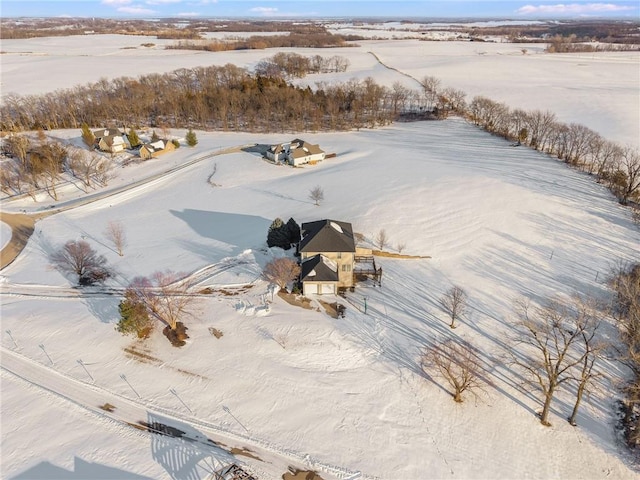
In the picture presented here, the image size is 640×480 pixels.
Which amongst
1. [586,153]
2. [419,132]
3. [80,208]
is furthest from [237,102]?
[586,153]

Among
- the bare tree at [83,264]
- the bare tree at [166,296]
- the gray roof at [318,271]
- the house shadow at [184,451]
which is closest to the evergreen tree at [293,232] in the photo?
the gray roof at [318,271]

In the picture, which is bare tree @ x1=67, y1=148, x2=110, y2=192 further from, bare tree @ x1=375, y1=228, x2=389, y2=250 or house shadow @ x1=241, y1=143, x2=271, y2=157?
bare tree @ x1=375, y1=228, x2=389, y2=250

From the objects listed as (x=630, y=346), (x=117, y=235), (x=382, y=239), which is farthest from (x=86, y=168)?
(x=630, y=346)

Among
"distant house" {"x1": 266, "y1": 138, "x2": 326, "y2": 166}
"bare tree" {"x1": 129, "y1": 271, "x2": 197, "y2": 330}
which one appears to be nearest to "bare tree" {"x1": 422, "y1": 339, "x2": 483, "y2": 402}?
"bare tree" {"x1": 129, "y1": 271, "x2": 197, "y2": 330}

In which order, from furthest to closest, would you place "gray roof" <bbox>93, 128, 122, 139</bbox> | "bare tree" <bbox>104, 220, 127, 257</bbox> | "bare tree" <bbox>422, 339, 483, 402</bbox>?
"gray roof" <bbox>93, 128, 122, 139</bbox>, "bare tree" <bbox>104, 220, 127, 257</bbox>, "bare tree" <bbox>422, 339, 483, 402</bbox>

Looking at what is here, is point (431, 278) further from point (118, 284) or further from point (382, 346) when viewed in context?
point (118, 284)

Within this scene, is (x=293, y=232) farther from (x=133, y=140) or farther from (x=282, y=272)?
(x=133, y=140)

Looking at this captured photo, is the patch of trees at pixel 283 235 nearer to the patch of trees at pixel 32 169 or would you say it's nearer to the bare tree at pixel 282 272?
the bare tree at pixel 282 272
